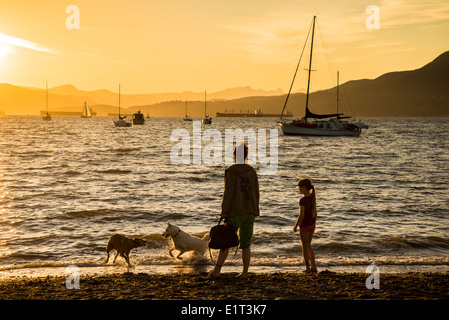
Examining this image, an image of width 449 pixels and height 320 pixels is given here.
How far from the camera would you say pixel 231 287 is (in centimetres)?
663

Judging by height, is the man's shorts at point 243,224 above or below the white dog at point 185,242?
above

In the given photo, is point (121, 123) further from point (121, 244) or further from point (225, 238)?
point (225, 238)

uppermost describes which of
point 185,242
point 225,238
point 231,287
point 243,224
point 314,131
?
point 314,131

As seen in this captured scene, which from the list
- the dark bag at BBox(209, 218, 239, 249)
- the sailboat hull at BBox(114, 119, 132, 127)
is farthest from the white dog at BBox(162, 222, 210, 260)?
the sailboat hull at BBox(114, 119, 132, 127)

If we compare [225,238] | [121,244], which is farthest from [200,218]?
[225,238]

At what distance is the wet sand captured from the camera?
20.1 ft

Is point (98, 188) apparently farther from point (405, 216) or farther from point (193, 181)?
point (405, 216)

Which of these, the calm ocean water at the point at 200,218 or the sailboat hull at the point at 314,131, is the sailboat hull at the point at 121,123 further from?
the calm ocean water at the point at 200,218

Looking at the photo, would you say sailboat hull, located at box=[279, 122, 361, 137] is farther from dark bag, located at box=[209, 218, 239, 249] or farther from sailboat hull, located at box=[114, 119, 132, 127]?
sailboat hull, located at box=[114, 119, 132, 127]

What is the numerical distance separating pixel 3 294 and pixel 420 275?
275 inches

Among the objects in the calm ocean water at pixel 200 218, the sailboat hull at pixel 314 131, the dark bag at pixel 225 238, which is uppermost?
the sailboat hull at pixel 314 131

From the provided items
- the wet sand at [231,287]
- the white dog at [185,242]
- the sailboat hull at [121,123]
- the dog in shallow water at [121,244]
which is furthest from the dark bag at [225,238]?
the sailboat hull at [121,123]

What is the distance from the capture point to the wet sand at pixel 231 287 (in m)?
6.14

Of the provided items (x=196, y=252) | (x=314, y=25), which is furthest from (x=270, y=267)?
(x=314, y=25)
